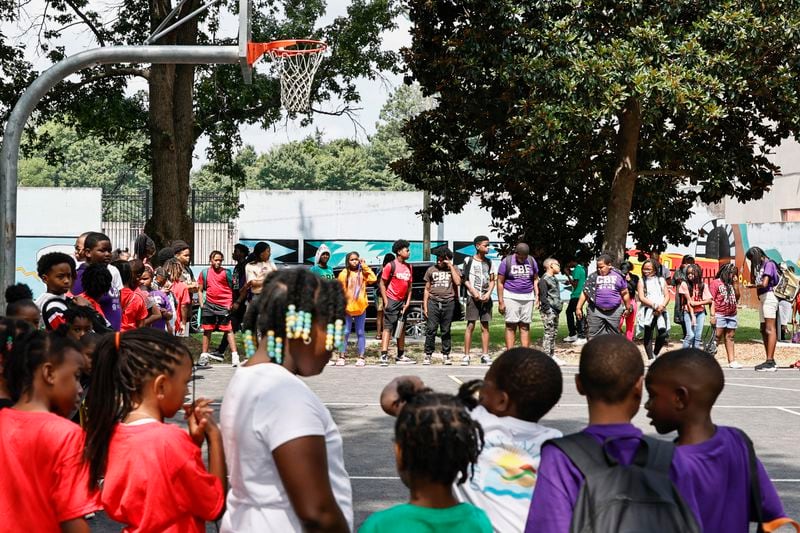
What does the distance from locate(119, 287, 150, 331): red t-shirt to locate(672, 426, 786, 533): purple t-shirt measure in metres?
7.44

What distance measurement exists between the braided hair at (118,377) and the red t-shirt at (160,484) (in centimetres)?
11

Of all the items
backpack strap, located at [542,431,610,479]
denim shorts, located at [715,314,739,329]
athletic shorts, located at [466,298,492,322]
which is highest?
backpack strap, located at [542,431,610,479]

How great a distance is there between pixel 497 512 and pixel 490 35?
56.1ft

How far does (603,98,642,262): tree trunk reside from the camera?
67.7ft

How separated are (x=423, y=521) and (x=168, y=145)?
1801 cm

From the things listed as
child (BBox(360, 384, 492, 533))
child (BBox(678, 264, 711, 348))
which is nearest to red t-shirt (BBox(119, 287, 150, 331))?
child (BBox(360, 384, 492, 533))

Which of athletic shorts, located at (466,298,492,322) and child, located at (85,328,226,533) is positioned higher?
child, located at (85,328,226,533)

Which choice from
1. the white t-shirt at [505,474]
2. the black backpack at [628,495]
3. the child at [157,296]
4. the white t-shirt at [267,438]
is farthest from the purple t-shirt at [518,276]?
the white t-shirt at [267,438]

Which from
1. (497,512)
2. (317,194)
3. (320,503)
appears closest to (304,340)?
(320,503)

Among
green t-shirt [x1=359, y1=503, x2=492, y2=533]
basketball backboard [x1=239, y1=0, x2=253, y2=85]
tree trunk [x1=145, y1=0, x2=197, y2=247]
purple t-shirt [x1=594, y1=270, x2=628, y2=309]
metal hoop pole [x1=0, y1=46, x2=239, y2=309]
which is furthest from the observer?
tree trunk [x1=145, y1=0, x2=197, y2=247]

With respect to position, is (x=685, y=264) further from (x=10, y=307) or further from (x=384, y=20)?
(x=10, y=307)

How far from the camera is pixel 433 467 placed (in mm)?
2795

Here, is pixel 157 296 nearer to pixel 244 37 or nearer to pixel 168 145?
pixel 244 37

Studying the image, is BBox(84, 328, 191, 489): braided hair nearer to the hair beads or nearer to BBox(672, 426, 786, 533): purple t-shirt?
the hair beads
